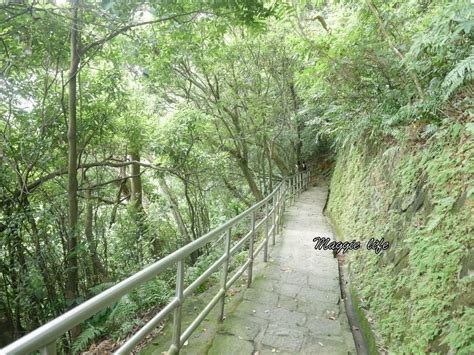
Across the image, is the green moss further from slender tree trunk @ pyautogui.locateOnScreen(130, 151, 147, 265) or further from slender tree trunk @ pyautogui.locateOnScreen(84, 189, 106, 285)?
slender tree trunk @ pyautogui.locateOnScreen(130, 151, 147, 265)

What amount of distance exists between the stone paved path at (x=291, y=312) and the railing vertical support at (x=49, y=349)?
200 cm

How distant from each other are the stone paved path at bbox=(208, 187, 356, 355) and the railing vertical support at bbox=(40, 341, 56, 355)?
6.55ft

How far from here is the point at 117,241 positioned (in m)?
8.05

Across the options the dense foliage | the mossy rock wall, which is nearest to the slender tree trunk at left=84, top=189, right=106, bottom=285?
the dense foliage

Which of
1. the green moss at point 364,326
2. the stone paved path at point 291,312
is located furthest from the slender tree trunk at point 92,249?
the green moss at point 364,326

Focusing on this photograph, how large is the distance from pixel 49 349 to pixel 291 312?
314 cm

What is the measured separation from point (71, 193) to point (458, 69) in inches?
200

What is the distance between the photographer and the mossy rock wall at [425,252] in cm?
230

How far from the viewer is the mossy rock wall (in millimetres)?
2301

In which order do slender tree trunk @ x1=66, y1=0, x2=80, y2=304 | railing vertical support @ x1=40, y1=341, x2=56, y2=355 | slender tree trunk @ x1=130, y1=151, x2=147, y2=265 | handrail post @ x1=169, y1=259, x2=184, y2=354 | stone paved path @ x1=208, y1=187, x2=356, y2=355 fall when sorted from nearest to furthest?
1. railing vertical support @ x1=40, y1=341, x2=56, y2=355
2. handrail post @ x1=169, y1=259, x2=184, y2=354
3. stone paved path @ x1=208, y1=187, x2=356, y2=355
4. slender tree trunk @ x1=66, y1=0, x2=80, y2=304
5. slender tree trunk @ x1=130, y1=151, x2=147, y2=265

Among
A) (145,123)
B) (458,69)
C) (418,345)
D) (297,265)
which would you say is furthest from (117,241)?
(458,69)

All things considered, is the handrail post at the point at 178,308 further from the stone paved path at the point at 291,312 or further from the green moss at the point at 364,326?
the green moss at the point at 364,326

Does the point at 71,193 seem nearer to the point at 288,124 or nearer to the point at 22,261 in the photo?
the point at 22,261

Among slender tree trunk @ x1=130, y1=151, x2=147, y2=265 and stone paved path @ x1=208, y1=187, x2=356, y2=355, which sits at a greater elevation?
slender tree trunk @ x1=130, y1=151, x2=147, y2=265
